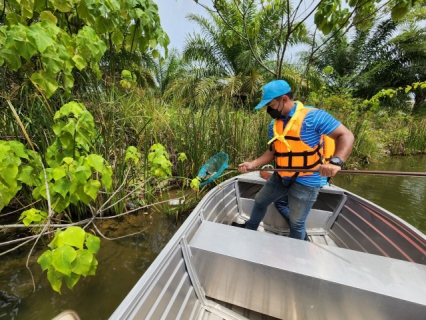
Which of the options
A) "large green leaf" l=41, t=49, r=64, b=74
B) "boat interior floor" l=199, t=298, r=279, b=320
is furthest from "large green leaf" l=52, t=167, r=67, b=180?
"boat interior floor" l=199, t=298, r=279, b=320

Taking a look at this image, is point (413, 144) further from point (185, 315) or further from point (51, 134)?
point (51, 134)

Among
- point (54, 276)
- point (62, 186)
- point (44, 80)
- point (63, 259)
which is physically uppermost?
point (44, 80)

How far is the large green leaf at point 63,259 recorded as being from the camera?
102 centimetres

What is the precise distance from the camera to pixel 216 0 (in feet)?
A: 9.77

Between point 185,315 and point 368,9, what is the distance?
382cm

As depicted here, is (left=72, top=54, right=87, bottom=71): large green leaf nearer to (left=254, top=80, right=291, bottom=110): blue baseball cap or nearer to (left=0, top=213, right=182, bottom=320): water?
(left=254, top=80, right=291, bottom=110): blue baseball cap

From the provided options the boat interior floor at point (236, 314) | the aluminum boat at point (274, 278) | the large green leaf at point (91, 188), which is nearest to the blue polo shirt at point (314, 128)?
the aluminum boat at point (274, 278)

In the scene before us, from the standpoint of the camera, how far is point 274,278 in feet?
4.23

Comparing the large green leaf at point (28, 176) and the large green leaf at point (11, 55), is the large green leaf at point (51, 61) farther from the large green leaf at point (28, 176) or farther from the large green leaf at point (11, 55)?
the large green leaf at point (28, 176)

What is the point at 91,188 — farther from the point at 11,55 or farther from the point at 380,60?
the point at 380,60

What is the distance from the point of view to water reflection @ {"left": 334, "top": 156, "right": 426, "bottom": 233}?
385 centimetres

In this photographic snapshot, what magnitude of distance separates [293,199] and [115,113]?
8.44 ft

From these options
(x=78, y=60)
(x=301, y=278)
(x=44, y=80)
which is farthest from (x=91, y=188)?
(x=301, y=278)

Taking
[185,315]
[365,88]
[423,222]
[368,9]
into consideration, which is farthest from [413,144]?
[185,315]
